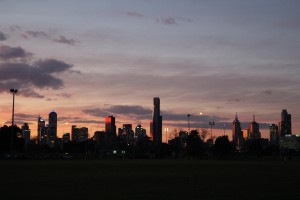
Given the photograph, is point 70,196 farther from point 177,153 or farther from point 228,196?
point 177,153

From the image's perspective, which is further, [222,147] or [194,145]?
A: [222,147]

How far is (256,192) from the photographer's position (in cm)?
2389

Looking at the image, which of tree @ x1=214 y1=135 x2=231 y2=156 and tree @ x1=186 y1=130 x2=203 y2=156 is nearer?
tree @ x1=186 y1=130 x2=203 y2=156

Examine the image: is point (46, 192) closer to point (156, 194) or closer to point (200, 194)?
point (156, 194)

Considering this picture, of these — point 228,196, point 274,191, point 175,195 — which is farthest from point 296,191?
point 175,195

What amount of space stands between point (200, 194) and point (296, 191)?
4.96 m

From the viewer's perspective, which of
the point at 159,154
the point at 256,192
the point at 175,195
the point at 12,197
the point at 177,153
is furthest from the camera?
the point at 177,153

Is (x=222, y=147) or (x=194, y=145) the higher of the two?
(x=194, y=145)

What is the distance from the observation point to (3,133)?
15588cm

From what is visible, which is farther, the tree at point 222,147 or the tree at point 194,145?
the tree at point 222,147

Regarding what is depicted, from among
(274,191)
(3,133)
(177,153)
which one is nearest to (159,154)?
(177,153)

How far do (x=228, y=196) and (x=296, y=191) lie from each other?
4404 millimetres

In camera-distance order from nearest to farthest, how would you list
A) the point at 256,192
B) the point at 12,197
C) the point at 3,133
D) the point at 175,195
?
the point at 12,197
the point at 175,195
the point at 256,192
the point at 3,133

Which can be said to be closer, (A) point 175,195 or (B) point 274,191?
(A) point 175,195
